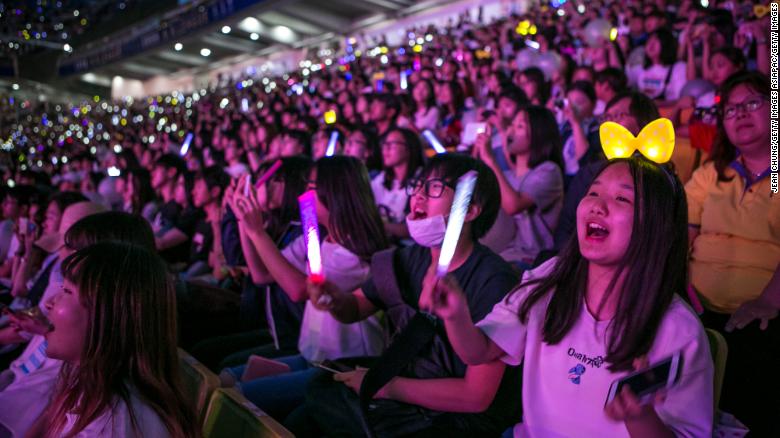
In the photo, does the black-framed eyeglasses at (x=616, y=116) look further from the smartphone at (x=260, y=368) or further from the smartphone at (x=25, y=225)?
the smartphone at (x=25, y=225)

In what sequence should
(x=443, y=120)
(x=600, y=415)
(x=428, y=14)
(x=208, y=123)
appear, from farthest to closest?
(x=428, y=14) → (x=208, y=123) → (x=443, y=120) → (x=600, y=415)

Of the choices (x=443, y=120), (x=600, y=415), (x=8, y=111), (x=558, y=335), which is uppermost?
(x=8, y=111)

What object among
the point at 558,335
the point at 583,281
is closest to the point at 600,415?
the point at 558,335

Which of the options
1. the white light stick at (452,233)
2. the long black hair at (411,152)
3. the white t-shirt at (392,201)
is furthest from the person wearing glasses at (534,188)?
the white light stick at (452,233)

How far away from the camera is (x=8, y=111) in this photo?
17.1 m

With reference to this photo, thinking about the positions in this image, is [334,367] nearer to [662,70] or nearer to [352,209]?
[352,209]

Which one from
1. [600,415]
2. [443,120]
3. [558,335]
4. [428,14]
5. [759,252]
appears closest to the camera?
[600,415]

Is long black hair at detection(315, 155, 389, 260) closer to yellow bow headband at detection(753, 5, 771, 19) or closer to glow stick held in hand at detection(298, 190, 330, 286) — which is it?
glow stick held in hand at detection(298, 190, 330, 286)

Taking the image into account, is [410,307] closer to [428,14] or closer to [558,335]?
[558,335]

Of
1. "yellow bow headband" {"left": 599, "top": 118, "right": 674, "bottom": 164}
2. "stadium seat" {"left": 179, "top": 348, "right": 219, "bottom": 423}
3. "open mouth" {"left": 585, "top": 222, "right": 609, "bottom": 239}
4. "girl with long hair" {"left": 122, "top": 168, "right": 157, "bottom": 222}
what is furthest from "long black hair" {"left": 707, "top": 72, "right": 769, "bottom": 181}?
"girl with long hair" {"left": 122, "top": 168, "right": 157, "bottom": 222}

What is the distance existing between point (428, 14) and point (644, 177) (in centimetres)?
1585

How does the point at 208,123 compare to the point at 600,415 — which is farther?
the point at 208,123

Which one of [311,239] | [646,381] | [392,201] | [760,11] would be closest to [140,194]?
[392,201]

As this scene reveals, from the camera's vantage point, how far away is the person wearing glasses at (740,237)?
6.68 ft
